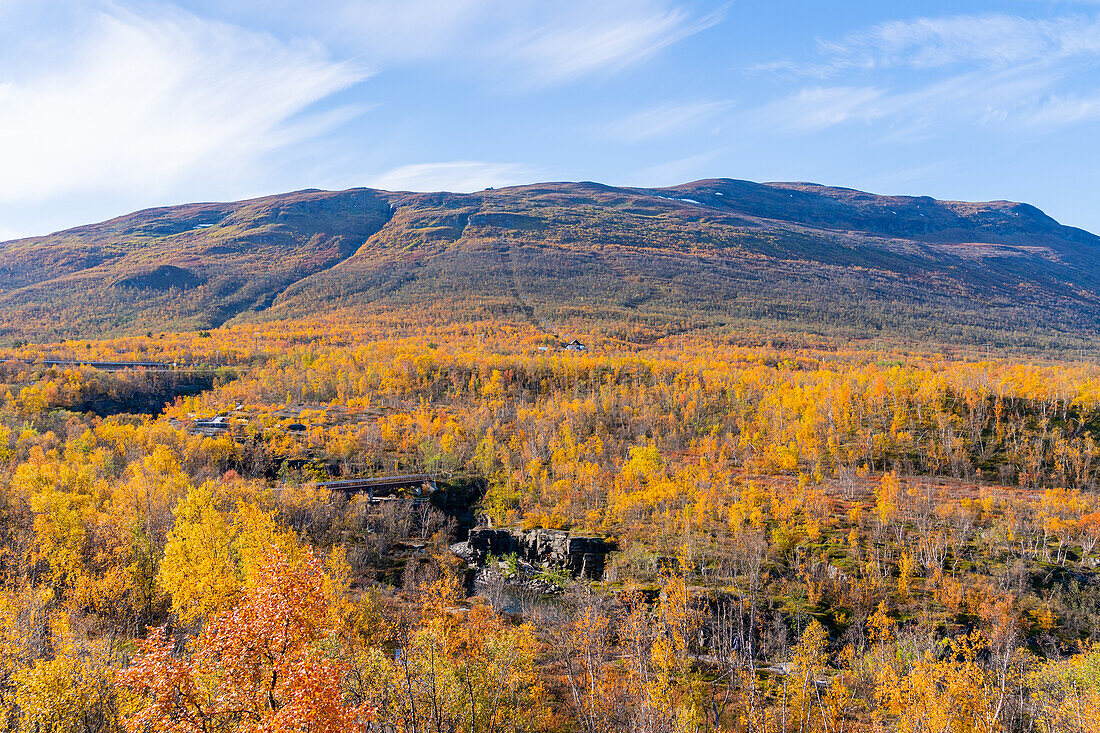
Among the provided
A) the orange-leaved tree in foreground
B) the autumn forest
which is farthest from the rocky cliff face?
the orange-leaved tree in foreground

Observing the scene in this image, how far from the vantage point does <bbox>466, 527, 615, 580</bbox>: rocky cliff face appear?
5719cm

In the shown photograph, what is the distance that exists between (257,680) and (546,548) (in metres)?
45.9

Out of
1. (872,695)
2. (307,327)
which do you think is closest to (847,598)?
(872,695)

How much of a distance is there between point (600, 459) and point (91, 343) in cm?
13918

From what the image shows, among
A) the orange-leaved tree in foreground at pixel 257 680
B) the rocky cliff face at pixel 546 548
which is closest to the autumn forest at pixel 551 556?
the orange-leaved tree in foreground at pixel 257 680

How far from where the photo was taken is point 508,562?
6006cm

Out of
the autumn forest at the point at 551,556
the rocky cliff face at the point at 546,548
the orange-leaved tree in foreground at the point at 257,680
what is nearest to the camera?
the orange-leaved tree in foreground at the point at 257,680

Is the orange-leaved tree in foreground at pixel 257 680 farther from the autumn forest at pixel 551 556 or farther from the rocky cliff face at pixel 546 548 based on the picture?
the rocky cliff face at pixel 546 548

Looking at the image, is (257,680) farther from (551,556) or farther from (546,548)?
(546,548)

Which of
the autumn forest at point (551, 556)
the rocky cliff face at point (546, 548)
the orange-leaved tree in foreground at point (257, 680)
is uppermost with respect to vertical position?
the orange-leaved tree in foreground at point (257, 680)

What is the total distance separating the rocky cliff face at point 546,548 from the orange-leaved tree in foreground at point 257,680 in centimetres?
4205

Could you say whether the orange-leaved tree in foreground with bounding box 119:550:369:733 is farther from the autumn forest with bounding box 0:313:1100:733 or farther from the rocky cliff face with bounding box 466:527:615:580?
the rocky cliff face with bounding box 466:527:615:580

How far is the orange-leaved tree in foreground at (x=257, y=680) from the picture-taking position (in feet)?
45.7

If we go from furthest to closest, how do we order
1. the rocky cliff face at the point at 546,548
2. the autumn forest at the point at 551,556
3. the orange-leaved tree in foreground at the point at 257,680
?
the rocky cliff face at the point at 546,548
the autumn forest at the point at 551,556
the orange-leaved tree in foreground at the point at 257,680
